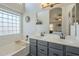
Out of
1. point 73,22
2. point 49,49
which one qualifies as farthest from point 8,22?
point 73,22

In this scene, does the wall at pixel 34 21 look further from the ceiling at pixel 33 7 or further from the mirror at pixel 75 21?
the mirror at pixel 75 21

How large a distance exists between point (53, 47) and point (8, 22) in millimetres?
910

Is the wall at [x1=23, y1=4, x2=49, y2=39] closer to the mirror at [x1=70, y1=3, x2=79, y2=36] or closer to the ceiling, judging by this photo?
the ceiling

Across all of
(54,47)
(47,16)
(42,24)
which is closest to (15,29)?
(42,24)

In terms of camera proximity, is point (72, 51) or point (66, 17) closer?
point (72, 51)

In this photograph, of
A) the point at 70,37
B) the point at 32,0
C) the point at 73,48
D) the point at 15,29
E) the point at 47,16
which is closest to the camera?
the point at 73,48

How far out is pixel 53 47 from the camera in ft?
5.51

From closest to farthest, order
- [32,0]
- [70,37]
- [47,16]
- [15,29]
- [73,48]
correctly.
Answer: [73,48]
[32,0]
[70,37]
[47,16]
[15,29]

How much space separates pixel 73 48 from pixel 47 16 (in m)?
0.70

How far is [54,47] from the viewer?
1.67 m

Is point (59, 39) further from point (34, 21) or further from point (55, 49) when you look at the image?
point (34, 21)

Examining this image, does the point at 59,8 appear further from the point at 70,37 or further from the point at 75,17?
the point at 70,37

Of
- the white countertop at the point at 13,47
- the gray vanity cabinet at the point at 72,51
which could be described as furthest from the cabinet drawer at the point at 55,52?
the white countertop at the point at 13,47

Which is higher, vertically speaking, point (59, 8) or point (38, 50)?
point (59, 8)
